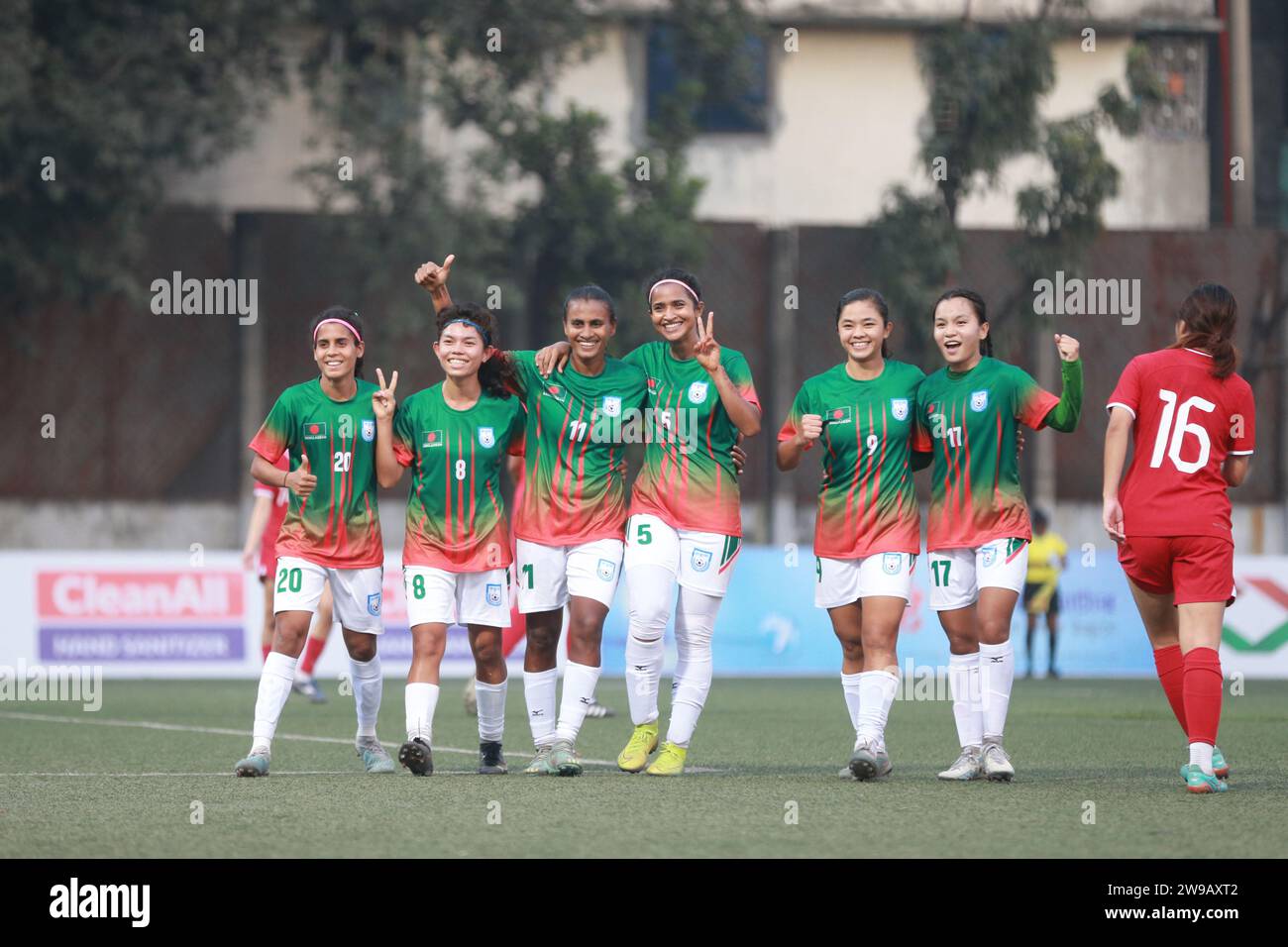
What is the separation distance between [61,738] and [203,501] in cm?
1530

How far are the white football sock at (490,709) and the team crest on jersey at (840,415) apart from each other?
6.12 ft

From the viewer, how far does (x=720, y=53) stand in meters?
28.6

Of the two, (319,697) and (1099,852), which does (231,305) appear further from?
(1099,852)

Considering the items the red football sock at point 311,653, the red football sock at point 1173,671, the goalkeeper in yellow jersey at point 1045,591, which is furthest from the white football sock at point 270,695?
the goalkeeper in yellow jersey at point 1045,591

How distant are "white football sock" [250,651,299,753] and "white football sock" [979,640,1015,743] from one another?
3.02 meters

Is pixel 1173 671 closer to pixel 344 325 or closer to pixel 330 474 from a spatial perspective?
pixel 330 474

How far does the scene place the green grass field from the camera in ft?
21.6

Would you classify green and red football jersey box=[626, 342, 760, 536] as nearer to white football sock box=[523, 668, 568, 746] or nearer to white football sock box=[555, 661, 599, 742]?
white football sock box=[555, 661, 599, 742]

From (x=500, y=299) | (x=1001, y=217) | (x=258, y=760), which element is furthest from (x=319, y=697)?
(x=1001, y=217)

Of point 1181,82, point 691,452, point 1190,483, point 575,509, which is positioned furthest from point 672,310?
point 1181,82

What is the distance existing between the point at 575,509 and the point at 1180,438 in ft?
8.50

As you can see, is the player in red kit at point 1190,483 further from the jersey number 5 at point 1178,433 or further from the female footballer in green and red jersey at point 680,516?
the female footballer in green and red jersey at point 680,516

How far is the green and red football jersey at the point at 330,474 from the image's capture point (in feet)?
29.8
